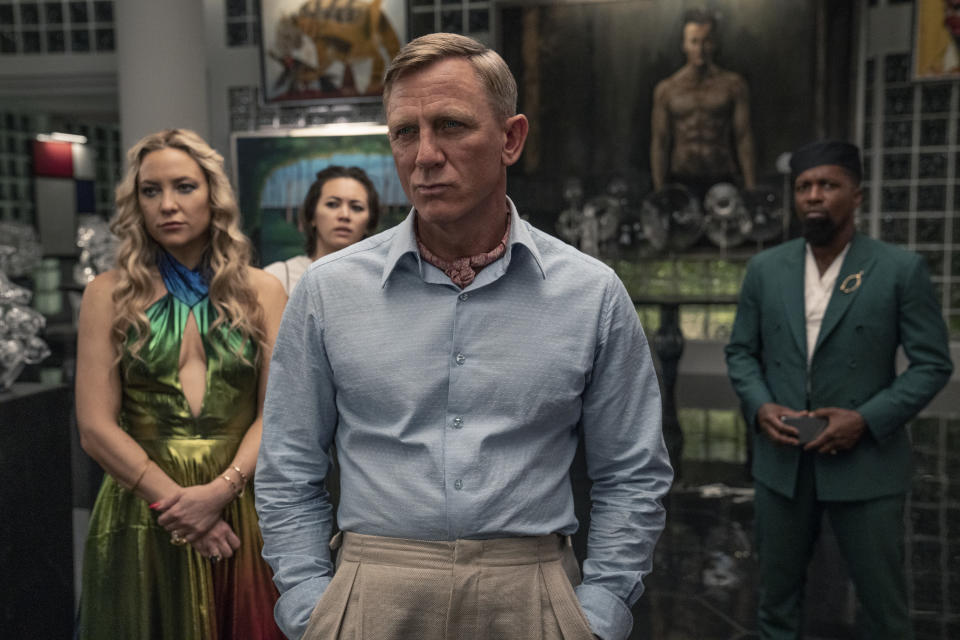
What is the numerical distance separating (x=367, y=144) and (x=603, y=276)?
704 cm

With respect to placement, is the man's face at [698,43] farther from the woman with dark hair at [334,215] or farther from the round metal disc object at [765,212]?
the woman with dark hair at [334,215]

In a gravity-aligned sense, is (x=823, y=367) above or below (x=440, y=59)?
below

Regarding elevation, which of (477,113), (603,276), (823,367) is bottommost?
(823,367)

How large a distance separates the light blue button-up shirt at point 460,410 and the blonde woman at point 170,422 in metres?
0.81

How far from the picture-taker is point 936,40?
826cm

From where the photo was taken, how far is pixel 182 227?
→ 8.02ft

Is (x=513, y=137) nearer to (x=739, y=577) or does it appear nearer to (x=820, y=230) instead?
(x=820, y=230)

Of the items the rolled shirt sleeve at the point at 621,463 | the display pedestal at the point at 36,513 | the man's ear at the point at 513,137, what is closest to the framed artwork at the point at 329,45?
the display pedestal at the point at 36,513

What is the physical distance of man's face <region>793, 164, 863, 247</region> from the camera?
3.02 meters

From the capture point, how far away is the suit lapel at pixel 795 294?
303 cm

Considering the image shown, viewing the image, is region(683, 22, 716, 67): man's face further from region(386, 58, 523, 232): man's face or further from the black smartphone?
region(386, 58, 523, 232): man's face

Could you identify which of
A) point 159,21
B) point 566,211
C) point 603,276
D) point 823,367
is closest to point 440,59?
point 603,276

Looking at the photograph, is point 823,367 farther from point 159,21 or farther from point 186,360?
point 159,21

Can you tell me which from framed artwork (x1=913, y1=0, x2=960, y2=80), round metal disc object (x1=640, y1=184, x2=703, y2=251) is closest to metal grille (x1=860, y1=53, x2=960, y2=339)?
framed artwork (x1=913, y1=0, x2=960, y2=80)
